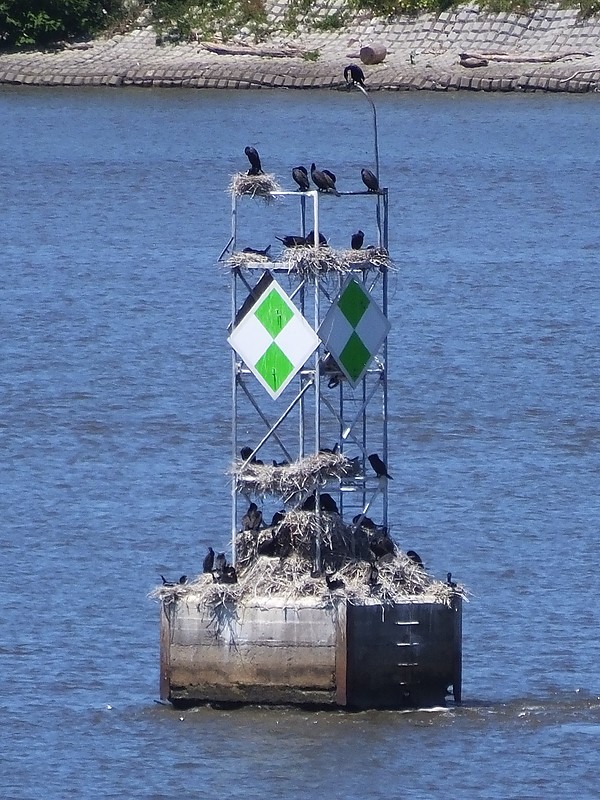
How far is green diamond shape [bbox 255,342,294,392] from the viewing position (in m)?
14.4

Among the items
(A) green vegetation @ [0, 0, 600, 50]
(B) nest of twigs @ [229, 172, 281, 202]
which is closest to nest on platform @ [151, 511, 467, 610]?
(B) nest of twigs @ [229, 172, 281, 202]

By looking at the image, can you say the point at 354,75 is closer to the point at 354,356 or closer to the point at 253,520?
the point at 354,356

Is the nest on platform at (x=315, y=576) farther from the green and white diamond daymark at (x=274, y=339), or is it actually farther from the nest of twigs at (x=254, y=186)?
the nest of twigs at (x=254, y=186)

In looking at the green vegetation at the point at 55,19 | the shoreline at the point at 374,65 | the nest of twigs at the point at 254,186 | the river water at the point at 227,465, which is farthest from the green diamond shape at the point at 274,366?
the green vegetation at the point at 55,19

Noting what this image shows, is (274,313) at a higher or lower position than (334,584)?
higher

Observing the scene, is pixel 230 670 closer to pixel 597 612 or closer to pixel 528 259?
pixel 597 612

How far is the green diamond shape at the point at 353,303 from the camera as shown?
47.7 feet

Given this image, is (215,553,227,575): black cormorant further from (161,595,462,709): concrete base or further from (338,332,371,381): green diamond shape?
(338,332,371,381): green diamond shape

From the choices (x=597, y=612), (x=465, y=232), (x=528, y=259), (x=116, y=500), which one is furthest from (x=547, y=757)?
(x=465, y=232)

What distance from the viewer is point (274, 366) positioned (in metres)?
14.5

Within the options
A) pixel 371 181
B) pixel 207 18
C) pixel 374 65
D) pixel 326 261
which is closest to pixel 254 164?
pixel 371 181

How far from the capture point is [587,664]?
15984 millimetres

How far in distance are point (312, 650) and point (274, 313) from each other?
203 cm

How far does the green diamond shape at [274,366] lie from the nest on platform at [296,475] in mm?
488
